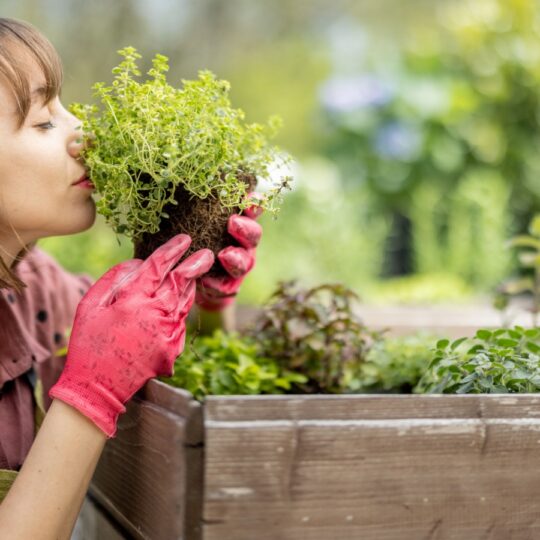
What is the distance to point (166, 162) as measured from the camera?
147 centimetres

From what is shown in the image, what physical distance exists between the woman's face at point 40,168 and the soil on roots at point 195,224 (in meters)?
0.19

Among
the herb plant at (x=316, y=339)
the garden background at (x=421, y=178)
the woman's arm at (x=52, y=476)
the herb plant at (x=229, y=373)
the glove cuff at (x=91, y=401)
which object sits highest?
the garden background at (x=421, y=178)

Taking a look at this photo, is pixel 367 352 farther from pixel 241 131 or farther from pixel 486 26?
pixel 486 26

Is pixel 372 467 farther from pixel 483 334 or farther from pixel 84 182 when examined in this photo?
pixel 84 182

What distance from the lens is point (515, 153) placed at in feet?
17.2

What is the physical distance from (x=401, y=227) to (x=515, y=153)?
878 mm

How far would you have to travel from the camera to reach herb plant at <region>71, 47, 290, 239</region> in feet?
4.74

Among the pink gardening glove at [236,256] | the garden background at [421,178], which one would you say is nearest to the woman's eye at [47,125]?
the pink gardening glove at [236,256]

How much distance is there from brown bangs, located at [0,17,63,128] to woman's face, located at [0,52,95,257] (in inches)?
0.5

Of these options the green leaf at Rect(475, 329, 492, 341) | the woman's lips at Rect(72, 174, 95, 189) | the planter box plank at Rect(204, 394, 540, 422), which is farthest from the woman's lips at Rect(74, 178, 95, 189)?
the green leaf at Rect(475, 329, 492, 341)

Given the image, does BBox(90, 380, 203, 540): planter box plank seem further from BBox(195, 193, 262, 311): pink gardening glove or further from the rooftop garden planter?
BBox(195, 193, 262, 311): pink gardening glove

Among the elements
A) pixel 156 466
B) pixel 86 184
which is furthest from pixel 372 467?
pixel 86 184

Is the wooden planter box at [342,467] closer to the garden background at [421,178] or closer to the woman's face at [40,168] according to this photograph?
the woman's face at [40,168]

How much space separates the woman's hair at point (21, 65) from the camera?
1.54 m
